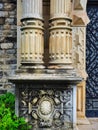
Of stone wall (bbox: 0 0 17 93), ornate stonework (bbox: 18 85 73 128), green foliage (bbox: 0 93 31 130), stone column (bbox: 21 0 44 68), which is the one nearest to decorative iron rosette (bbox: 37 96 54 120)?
ornate stonework (bbox: 18 85 73 128)

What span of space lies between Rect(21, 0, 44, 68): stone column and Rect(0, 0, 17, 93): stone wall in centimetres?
193

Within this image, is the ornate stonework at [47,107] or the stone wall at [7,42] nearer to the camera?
the ornate stonework at [47,107]

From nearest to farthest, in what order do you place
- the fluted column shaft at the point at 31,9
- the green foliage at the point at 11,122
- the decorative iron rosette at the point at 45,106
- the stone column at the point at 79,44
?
the green foliage at the point at 11,122 < the decorative iron rosette at the point at 45,106 < the fluted column shaft at the point at 31,9 < the stone column at the point at 79,44

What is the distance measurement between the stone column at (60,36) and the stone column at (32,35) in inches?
8.0

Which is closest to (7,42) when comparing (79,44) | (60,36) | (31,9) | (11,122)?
(79,44)

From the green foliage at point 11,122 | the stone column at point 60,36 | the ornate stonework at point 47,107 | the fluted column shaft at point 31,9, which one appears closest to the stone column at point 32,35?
the fluted column shaft at point 31,9

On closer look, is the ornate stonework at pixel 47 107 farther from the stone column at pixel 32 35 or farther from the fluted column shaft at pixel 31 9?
the fluted column shaft at pixel 31 9

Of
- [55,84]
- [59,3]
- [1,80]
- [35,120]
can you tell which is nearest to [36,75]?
[55,84]

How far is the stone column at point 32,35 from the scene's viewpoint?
173 inches

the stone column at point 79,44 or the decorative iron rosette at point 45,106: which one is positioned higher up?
the stone column at point 79,44

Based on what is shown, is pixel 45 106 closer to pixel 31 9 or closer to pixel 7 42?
pixel 31 9

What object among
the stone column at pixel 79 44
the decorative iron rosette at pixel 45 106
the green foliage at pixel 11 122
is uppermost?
the stone column at pixel 79 44

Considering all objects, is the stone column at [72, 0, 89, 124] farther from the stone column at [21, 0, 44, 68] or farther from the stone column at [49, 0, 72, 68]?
the stone column at [21, 0, 44, 68]

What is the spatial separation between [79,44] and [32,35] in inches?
56.3
